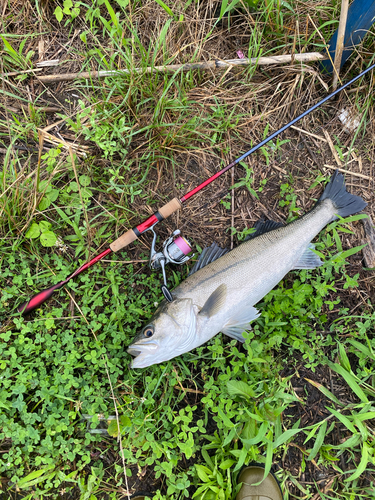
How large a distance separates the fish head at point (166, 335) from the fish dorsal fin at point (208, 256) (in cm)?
38

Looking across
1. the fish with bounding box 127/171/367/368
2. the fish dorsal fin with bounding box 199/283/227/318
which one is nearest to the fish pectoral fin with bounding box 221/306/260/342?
the fish with bounding box 127/171/367/368

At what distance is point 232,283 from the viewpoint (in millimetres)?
2822

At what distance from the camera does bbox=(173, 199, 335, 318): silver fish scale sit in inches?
111

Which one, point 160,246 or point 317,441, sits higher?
point 160,246

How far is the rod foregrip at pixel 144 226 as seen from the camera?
2.92m

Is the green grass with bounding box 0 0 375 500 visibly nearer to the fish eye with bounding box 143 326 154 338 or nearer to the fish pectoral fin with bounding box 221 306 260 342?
the fish pectoral fin with bounding box 221 306 260 342

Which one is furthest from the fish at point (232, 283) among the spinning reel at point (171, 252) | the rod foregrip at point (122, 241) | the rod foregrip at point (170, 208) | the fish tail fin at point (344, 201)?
the rod foregrip at point (122, 241)

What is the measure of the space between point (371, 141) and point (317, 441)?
304 centimetres

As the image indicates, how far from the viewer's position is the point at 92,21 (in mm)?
3219

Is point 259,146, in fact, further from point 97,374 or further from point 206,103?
point 97,374

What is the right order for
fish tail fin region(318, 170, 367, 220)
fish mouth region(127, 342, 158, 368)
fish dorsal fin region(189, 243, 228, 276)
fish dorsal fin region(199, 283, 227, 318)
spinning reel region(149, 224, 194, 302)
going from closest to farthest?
fish mouth region(127, 342, 158, 368), fish dorsal fin region(199, 283, 227, 318), spinning reel region(149, 224, 194, 302), fish dorsal fin region(189, 243, 228, 276), fish tail fin region(318, 170, 367, 220)

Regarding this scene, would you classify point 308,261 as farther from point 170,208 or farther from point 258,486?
point 258,486

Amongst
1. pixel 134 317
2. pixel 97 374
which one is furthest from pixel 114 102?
pixel 97 374

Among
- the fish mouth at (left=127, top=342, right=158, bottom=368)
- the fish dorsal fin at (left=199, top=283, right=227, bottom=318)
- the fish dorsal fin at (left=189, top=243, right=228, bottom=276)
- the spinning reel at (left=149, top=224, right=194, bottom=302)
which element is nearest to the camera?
the fish mouth at (left=127, top=342, right=158, bottom=368)
